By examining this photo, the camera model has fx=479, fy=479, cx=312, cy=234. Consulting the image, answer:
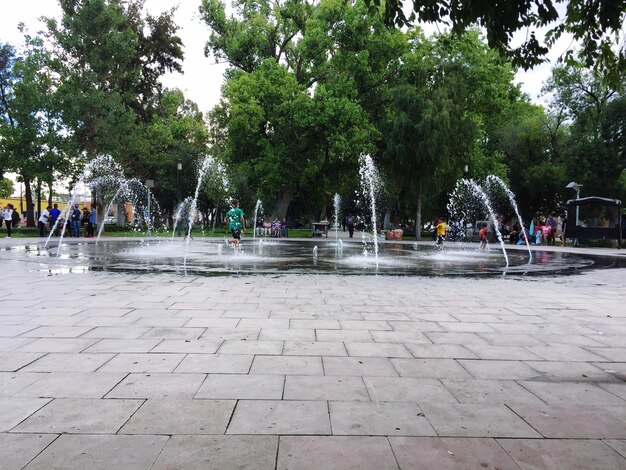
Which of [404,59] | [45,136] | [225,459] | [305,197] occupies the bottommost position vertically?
[225,459]

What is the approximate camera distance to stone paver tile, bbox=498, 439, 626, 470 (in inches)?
106

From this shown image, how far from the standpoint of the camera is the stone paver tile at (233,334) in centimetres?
534

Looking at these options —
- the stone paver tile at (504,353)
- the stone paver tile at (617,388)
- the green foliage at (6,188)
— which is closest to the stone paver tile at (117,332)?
the stone paver tile at (504,353)

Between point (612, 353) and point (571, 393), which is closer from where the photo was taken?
point (571, 393)

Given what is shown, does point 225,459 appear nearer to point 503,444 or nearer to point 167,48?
point 503,444

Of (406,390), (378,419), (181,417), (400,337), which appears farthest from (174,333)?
(378,419)

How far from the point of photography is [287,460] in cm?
268

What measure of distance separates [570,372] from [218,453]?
3282mm

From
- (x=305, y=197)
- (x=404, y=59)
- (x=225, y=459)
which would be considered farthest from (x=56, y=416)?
(x=305, y=197)

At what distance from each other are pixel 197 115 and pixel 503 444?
188 feet

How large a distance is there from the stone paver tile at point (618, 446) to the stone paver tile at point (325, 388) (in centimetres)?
156

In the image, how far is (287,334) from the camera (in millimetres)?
5508

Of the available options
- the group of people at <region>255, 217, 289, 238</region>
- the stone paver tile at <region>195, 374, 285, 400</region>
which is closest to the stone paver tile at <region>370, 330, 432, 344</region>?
the stone paver tile at <region>195, 374, 285, 400</region>

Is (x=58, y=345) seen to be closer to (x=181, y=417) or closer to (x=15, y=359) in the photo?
(x=15, y=359)
